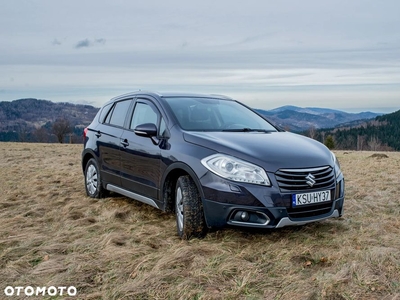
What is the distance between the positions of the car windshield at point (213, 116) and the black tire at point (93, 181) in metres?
2.09

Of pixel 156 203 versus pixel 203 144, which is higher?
pixel 203 144

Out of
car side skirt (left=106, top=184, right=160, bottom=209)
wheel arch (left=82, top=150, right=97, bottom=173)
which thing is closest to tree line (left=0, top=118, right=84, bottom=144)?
wheel arch (left=82, top=150, right=97, bottom=173)

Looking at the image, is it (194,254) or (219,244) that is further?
(219,244)

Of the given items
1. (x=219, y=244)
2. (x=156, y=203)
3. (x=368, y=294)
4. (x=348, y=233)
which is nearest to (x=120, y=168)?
(x=156, y=203)

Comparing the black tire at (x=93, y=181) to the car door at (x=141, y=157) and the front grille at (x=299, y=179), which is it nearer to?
the car door at (x=141, y=157)

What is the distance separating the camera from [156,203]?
5070mm

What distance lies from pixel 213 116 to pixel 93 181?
2696mm

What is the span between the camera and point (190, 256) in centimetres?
391

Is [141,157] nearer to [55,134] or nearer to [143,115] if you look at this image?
[143,115]

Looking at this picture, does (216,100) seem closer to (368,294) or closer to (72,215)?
(72,215)

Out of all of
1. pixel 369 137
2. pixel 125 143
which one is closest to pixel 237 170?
pixel 125 143

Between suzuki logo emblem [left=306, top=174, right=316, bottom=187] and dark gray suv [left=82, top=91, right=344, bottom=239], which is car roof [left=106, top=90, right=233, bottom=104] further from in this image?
suzuki logo emblem [left=306, top=174, right=316, bottom=187]

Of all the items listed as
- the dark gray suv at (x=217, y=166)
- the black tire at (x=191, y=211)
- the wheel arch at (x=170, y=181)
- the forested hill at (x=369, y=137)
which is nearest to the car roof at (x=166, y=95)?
the dark gray suv at (x=217, y=166)

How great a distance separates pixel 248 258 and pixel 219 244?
0.39 metres
